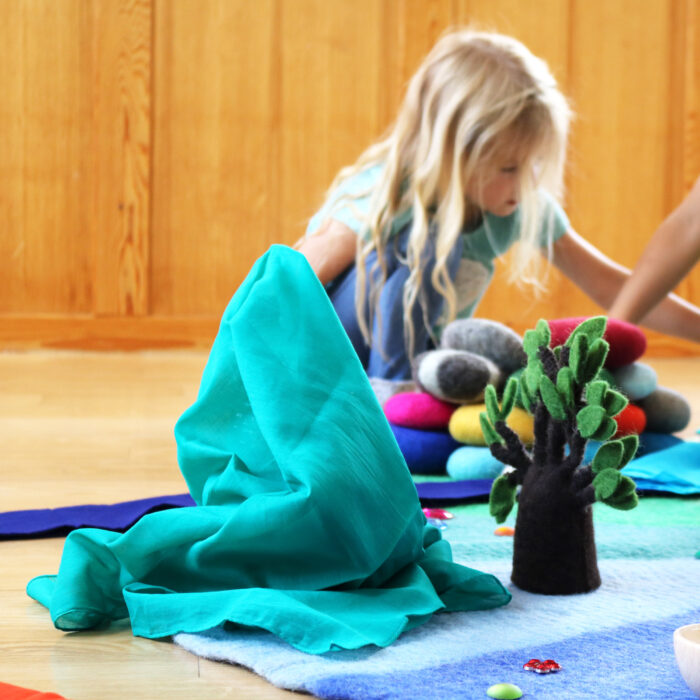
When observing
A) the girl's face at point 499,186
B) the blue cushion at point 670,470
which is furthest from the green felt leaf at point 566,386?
the girl's face at point 499,186

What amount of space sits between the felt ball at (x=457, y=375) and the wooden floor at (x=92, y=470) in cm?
35

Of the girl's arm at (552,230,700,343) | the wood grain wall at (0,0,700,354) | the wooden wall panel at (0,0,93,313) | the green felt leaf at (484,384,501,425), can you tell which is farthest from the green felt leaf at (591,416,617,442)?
the wooden wall panel at (0,0,93,313)

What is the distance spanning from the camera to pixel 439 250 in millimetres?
1629

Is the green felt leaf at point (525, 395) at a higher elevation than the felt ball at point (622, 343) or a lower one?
higher

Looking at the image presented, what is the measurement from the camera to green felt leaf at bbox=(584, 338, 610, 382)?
801 millimetres

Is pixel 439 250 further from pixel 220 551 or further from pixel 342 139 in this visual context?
pixel 342 139

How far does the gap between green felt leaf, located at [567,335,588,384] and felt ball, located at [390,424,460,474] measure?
54 cm

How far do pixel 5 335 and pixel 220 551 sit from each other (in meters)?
2.09

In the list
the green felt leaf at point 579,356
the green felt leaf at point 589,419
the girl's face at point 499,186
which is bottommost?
the green felt leaf at point 589,419

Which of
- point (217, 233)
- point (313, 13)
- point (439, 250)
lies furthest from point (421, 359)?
point (313, 13)

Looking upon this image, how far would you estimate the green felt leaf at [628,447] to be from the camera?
0.81 meters

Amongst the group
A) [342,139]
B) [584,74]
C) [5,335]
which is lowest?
[5,335]

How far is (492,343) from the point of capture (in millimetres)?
1405

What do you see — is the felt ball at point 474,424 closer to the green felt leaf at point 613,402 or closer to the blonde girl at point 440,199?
the blonde girl at point 440,199
